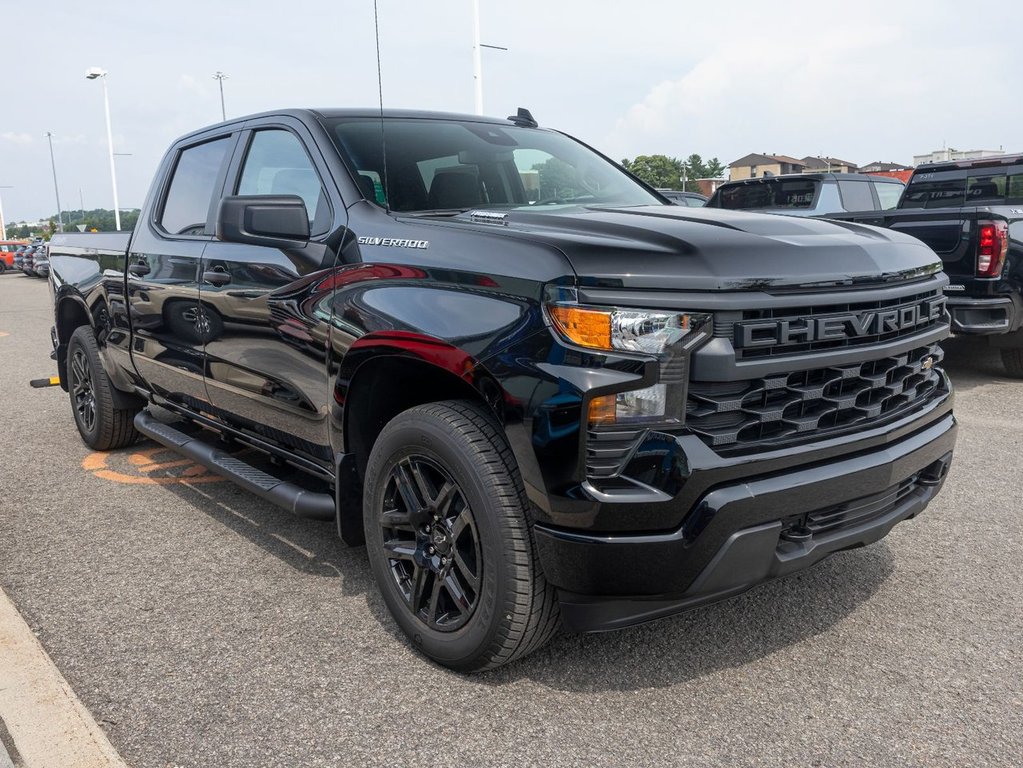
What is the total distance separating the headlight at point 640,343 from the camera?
2.31 meters

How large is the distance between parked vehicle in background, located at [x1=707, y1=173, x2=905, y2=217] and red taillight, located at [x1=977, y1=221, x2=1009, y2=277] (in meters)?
3.32

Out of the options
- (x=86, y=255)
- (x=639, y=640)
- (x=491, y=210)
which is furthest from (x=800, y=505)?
(x=86, y=255)

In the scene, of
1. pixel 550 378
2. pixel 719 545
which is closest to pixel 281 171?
pixel 550 378

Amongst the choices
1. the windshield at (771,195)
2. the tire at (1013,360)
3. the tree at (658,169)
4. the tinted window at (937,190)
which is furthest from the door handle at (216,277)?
the tree at (658,169)

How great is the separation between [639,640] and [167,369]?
2815 millimetres

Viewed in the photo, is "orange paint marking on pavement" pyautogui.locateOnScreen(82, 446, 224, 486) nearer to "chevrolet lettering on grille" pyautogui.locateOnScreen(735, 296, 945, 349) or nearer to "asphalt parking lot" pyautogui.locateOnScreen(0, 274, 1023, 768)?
"asphalt parking lot" pyautogui.locateOnScreen(0, 274, 1023, 768)

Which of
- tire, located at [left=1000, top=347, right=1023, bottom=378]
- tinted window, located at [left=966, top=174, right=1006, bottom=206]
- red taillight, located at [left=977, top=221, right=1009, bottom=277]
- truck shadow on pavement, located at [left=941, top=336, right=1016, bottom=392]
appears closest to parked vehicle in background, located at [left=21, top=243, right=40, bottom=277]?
tinted window, located at [left=966, top=174, right=1006, bottom=206]

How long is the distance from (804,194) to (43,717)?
979 centimetres

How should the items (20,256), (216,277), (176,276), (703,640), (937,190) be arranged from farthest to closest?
(20,256) < (937,190) < (176,276) < (216,277) < (703,640)

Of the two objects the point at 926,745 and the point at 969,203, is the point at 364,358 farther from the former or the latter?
the point at 969,203

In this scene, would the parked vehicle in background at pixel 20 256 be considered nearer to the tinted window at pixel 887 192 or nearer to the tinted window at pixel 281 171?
the tinted window at pixel 887 192

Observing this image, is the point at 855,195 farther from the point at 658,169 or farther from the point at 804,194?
the point at 658,169

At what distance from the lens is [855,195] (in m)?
10.8

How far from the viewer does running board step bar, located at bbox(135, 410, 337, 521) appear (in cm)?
334
